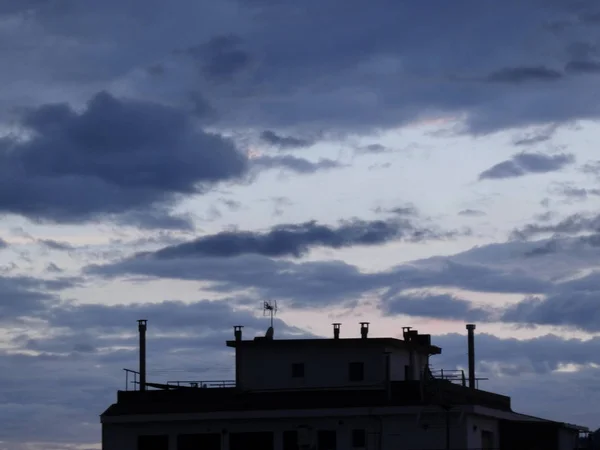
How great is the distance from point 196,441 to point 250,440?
10.6ft

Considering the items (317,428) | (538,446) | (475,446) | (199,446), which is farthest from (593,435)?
(199,446)

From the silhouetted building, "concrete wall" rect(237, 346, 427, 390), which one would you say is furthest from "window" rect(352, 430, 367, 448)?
"concrete wall" rect(237, 346, 427, 390)

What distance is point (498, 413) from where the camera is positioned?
7412 cm

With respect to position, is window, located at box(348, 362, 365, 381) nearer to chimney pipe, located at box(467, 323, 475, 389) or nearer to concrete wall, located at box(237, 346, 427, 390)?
concrete wall, located at box(237, 346, 427, 390)

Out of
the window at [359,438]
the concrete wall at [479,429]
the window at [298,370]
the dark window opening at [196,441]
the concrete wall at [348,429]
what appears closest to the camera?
the concrete wall at [348,429]

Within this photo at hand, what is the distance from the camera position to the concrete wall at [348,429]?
68750mm

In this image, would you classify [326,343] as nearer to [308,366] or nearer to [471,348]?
[308,366]

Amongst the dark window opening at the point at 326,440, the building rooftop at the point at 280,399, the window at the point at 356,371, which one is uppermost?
the window at the point at 356,371

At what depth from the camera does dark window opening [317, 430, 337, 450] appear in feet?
231

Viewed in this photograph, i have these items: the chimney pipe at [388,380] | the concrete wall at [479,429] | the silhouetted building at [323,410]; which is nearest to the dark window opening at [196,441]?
the silhouetted building at [323,410]

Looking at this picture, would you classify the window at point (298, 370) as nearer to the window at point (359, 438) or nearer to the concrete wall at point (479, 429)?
the window at point (359, 438)

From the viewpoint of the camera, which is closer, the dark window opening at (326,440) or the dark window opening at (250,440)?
the dark window opening at (326,440)

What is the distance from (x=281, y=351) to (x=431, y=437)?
12.1 meters

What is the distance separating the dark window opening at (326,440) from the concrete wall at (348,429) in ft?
0.76
